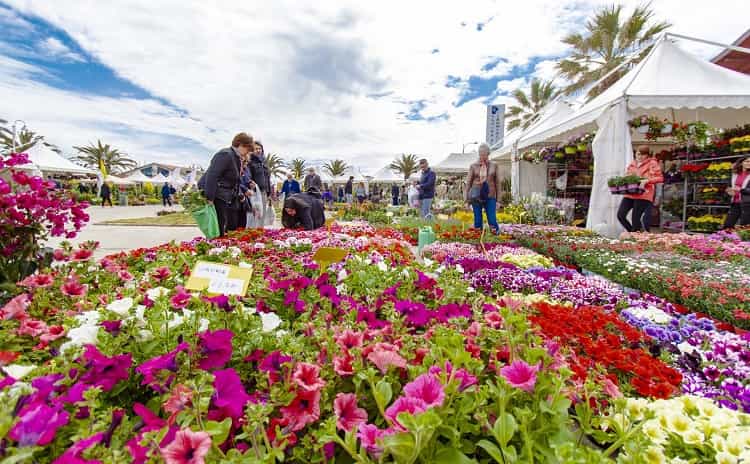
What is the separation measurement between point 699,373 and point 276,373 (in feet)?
5.89

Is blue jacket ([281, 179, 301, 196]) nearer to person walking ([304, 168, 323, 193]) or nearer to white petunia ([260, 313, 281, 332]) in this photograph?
person walking ([304, 168, 323, 193])

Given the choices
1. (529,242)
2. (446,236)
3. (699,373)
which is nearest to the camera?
(699,373)

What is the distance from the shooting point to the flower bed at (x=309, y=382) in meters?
0.80

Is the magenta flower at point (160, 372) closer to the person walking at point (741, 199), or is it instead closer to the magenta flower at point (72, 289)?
the magenta flower at point (72, 289)

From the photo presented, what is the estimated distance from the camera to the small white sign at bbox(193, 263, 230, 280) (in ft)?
5.68

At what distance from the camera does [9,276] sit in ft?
8.67

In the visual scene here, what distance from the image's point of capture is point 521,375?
3.16 ft

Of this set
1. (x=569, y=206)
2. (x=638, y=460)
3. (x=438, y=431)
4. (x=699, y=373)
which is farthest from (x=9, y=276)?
(x=569, y=206)

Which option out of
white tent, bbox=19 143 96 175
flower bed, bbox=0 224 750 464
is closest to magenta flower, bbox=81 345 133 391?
flower bed, bbox=0 224 750 464

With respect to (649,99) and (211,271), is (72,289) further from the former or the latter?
(649,99)

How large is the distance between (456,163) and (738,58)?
13.1m

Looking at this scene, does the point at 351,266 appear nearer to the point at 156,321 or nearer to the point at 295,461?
the point at 156,321

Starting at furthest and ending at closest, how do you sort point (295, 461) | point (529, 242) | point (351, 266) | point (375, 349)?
point (529, 242) → point (351, 266) → point (375, 349) → point (295, 461)

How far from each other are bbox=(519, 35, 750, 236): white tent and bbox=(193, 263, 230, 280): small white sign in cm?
835
